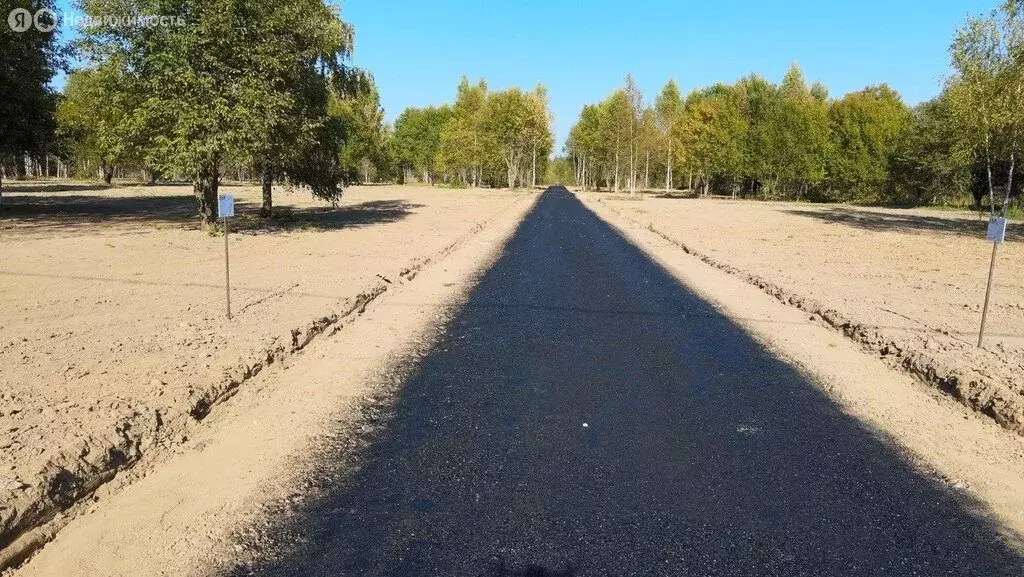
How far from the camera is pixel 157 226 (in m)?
22.6

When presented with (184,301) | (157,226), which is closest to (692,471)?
(184,301)

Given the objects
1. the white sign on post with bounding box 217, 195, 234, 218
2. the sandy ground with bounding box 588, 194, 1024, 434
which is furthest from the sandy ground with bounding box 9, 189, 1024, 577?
the white sign on post with bounding box 217, 195, 234, 218

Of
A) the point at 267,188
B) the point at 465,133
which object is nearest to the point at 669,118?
the point at 465,133

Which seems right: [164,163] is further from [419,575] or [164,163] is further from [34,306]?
[419,575]

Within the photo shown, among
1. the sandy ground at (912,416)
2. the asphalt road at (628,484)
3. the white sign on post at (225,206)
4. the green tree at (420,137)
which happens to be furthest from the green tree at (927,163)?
the green tree at (420,137)

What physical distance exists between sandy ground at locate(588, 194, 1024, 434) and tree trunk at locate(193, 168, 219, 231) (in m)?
14.5

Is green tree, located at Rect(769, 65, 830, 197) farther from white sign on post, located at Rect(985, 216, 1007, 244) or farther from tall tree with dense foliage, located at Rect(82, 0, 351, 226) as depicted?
white sign on post, located at Rect(985, 216, 1007, 244)

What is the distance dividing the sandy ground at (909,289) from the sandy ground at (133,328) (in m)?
7.16

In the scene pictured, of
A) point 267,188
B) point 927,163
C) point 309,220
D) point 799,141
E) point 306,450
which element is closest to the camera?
point 306,450

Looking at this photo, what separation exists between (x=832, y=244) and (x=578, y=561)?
21.6 metres

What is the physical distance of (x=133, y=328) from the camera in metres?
8.21

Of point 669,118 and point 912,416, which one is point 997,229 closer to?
point 912,416

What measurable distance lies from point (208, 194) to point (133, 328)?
545 inches

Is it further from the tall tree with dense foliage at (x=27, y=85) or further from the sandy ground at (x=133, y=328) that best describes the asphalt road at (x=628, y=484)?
the tall tree with dense foliage at (x=27, y=85)
